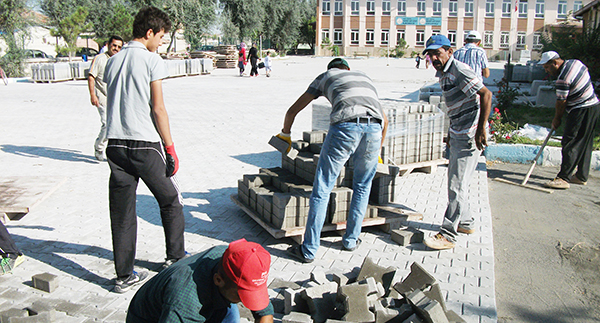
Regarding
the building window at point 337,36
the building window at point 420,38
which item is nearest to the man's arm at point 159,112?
the building window at point 420,38

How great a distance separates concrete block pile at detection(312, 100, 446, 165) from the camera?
688 cm

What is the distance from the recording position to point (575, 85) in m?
6.73

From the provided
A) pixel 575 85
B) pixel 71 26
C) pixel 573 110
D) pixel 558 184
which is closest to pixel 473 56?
pixel 575 85

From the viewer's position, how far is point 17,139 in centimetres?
970

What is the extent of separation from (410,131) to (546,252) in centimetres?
263

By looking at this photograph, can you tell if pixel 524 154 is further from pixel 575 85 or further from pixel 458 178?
pixel 458 178

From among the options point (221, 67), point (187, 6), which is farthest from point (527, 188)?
point (187, 6)

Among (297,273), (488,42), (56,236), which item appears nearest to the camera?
(297,273)

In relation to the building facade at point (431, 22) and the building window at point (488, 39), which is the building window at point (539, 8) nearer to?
the building facade at point (431, 22)

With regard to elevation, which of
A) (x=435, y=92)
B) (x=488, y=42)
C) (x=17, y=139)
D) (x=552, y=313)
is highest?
(x=488, y=42)

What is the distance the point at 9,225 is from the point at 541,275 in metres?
5.58

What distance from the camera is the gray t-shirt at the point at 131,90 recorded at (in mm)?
3656

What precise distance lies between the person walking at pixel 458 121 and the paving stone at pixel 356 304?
175cm

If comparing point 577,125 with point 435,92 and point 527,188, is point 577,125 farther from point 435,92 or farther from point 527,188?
point 435,92
